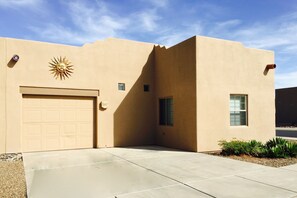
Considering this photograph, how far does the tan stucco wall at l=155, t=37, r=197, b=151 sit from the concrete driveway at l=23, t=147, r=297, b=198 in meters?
1.86

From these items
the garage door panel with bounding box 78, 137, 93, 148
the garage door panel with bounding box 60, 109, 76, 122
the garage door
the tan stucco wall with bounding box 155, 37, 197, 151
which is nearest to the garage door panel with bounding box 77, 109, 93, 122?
the garage door

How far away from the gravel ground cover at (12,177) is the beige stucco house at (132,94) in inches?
56.8

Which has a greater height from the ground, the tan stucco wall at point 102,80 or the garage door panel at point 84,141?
the tan stucco wall at point 102,80

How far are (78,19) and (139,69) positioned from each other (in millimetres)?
4017

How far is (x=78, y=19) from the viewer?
1080 cm

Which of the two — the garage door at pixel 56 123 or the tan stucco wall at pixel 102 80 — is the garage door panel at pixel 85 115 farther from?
the tan stucco wall at pixel 102 80

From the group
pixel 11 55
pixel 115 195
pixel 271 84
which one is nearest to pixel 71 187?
pixel 115 195

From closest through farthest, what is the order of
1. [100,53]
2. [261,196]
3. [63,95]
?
[261,196], [63,95], [100,53]

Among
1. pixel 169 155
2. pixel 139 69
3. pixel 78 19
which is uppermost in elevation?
pixel 78 19

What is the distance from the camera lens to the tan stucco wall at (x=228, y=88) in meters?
11.2

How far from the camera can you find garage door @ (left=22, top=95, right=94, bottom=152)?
11180 mm

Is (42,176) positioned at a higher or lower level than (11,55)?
lower

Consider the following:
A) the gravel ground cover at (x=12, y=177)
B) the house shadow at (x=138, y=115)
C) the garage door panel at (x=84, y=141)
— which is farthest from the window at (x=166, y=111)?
the gravel ground cover at (x=12, y=177)

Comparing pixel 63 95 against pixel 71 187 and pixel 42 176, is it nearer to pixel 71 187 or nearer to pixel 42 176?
pixel 42 176
